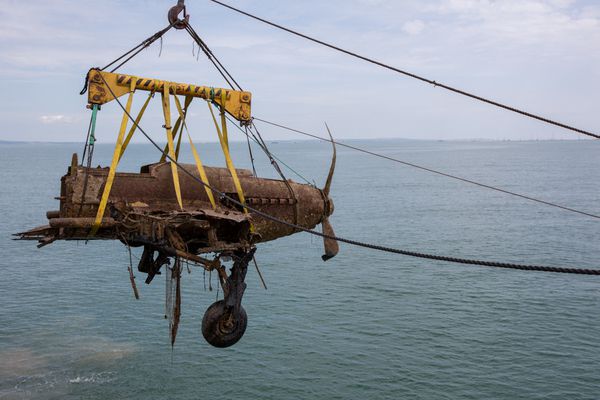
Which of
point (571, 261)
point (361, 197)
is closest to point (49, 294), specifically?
point (571, 261)

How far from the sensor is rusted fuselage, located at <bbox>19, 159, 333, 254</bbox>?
13.9 m

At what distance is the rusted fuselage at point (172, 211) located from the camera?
13.9 metres

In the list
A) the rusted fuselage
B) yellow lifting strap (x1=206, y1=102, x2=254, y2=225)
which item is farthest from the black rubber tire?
yellow lifting strap (x1=206, y1=102, x2=254, y2=225)

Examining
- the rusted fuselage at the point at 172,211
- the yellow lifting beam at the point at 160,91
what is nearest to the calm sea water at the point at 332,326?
the rusted fuselage at the point at 172,211

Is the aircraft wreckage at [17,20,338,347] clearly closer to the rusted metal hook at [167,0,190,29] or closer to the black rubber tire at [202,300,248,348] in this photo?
the black rubber tire at [202,300,248,348]

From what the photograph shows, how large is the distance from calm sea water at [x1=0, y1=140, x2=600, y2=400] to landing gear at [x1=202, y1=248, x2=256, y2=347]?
13.1 feet

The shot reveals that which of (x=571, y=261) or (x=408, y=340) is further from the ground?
(x=571, y=261)

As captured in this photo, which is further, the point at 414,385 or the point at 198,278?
the point at 198,278

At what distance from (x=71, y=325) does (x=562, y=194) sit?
9957 centimetres

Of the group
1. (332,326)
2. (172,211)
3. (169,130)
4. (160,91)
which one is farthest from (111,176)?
(332,326)

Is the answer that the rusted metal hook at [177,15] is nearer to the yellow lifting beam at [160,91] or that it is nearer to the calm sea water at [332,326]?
the yellow lifting beam at [160,91]

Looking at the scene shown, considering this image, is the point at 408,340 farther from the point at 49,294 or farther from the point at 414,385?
the point at 49,294

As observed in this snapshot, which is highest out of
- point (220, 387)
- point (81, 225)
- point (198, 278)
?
point (81, 225)

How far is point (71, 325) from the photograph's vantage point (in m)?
46.8
